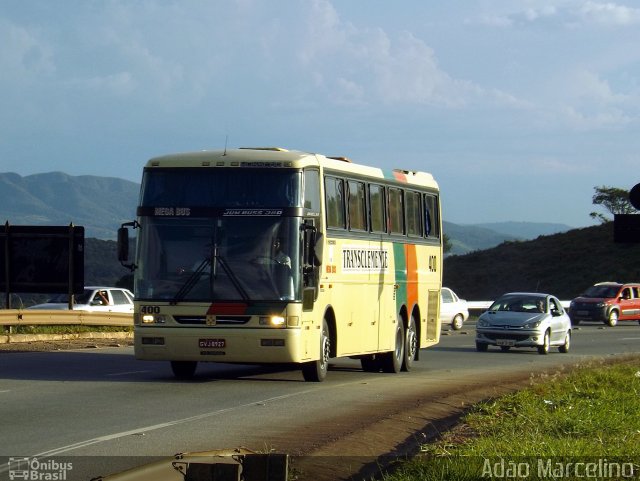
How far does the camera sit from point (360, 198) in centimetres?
2161

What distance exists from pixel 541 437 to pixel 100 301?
94.1 feet

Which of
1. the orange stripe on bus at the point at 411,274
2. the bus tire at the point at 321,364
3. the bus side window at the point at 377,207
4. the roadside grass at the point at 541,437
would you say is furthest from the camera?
the orange stripe on bus at the point at 411,274

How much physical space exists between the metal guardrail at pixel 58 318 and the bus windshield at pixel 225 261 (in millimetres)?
Answer: 10400

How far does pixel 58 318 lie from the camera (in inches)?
1191

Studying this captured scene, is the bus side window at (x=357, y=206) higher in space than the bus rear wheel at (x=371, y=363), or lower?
higher

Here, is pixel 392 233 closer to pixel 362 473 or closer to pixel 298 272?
pixel 298 272

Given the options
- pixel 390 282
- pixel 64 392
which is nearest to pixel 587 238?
pixel 390 282

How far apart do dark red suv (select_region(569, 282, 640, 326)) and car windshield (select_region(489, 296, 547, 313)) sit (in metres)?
21.2

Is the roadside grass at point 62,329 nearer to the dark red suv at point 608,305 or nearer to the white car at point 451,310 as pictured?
the white car at point 451,310

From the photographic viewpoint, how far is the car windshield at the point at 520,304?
107 feet

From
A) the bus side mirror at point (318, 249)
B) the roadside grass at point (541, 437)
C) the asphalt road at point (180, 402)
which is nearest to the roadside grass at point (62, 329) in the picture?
the asphalt road at point (180, 402)

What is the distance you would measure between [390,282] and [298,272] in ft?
14.6

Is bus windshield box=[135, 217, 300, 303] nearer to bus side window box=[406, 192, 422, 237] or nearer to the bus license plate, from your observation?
the bus license plate

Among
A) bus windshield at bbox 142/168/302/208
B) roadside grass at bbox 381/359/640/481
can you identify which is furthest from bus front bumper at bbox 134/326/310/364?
roadside grass at bbox 381/359/640/481
